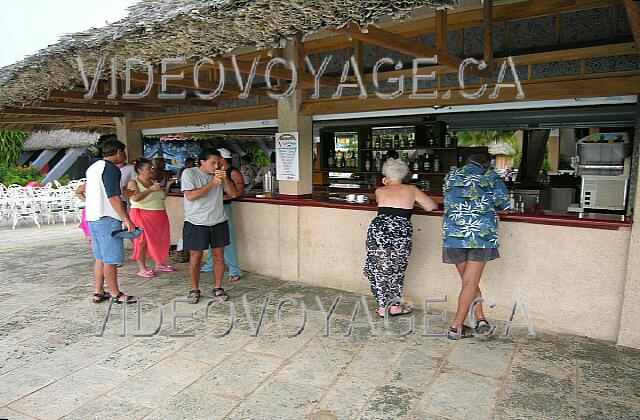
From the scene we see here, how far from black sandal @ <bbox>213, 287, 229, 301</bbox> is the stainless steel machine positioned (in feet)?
13.8

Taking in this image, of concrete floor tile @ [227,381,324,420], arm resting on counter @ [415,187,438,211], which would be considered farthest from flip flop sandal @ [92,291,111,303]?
arm resting on counter @ [415,187,438,211]

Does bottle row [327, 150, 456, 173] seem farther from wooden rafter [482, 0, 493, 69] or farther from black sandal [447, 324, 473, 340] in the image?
black sandal [447, 324, 473, 340]

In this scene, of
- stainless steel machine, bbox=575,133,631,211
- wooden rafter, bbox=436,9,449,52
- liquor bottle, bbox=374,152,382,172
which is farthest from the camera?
liquor bottle, bbox=374,152,382,172

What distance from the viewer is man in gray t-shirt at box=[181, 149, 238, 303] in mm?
4594

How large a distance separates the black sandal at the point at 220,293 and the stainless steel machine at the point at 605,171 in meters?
4.20

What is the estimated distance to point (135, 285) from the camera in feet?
17.9

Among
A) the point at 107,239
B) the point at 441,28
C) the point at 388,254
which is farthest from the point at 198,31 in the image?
the point at 388,254

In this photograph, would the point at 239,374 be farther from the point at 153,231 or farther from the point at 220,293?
the point at 153,231

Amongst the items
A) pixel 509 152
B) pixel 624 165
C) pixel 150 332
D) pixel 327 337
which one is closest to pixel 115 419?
pixel 150 332

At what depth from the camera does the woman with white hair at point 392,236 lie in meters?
4.17

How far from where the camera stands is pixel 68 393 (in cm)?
304

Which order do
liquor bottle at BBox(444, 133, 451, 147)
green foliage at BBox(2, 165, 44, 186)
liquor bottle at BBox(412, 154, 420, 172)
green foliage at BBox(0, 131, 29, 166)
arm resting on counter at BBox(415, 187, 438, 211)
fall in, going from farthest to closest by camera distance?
green foliage at BBox(0, 131, 29, 166), green foliage at BBox(2, 165, 44, 186), liquor bottle at BBox(412, 154, 420, 172), liquor bottle at BBox(444, 133, 451, 147), arm resting on counter at BBox(415, 187, 438, 211)

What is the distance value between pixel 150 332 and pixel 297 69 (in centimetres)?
280

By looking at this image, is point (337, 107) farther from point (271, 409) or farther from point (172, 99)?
point (271, 409)
